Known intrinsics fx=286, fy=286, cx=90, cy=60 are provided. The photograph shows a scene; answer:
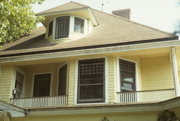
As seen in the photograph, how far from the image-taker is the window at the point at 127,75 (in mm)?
13547

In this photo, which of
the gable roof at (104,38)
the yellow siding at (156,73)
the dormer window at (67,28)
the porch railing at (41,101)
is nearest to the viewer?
the gable roof at (104,38)

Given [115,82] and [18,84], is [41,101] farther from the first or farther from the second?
[115,82]

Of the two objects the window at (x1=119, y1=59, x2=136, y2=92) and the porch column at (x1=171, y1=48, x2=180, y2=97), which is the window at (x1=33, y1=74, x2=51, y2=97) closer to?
the window at (x1=119, y1=59, x2=136, y2=92)

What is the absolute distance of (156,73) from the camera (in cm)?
1419

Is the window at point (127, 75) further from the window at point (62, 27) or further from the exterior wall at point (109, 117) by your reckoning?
the window at point (62, 27)

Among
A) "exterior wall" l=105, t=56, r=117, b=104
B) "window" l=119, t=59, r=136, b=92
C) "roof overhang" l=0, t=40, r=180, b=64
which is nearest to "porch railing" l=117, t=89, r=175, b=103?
"exterior wall" l=105, t=56, r=117, b=104

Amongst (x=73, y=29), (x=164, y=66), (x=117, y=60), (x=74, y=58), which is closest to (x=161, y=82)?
(x=164, y=66)

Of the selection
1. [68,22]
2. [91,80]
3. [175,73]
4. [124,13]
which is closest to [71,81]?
[91,80]

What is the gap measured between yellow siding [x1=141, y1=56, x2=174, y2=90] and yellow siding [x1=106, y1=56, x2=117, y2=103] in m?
1.84

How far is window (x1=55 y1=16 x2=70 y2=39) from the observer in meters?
16.1

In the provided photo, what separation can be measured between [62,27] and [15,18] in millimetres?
2781

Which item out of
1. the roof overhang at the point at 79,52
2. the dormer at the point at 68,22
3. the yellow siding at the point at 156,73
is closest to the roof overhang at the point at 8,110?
the roof overhang at the point at 79,52

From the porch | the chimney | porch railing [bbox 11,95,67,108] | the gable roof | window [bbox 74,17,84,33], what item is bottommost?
porch railing [bbox 11,95,67,108]

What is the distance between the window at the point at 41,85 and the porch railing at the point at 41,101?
4.97 ft
